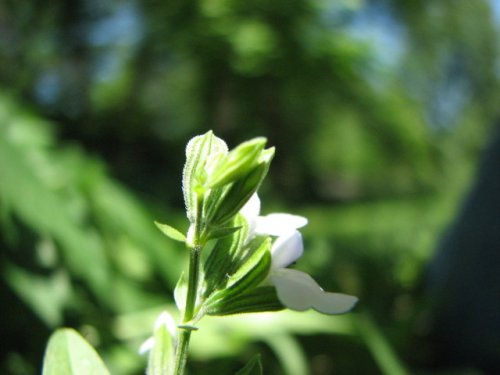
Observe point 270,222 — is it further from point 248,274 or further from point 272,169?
point 272,169

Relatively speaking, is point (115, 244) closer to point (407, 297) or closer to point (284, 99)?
point (407, 297)

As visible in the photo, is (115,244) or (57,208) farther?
(115,244)

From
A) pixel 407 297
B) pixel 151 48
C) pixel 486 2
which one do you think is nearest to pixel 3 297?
pixel 407 297

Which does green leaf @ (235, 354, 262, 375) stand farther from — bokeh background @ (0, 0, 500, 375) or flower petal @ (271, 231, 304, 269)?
bokeh background @ (0, 0, 500, 375)

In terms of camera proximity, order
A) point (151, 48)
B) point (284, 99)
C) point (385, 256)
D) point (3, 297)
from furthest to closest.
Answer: point (284, 99) < point (151, 48) < point (385, 256) < point (3, 297)

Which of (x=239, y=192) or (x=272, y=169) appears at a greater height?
(x=272, y=169)

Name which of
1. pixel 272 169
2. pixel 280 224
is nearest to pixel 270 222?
pixel 280 224

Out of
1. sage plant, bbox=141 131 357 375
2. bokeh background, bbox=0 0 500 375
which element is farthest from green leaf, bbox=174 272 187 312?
bokeh background, bbox=0 0 500 375
